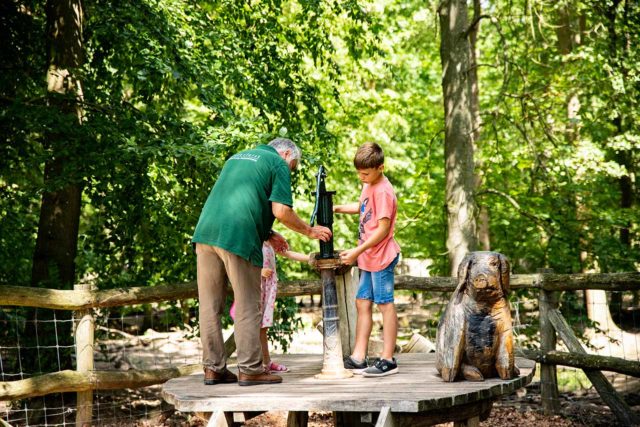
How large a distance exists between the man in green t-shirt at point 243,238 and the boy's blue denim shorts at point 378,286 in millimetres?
498

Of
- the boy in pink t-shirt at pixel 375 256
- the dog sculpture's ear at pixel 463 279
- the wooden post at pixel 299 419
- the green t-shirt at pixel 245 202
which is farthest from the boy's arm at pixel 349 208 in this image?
the wooden post at pixel 299 419

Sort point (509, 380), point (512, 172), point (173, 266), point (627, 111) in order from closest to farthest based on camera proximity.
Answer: point (509, 380) → point (173, 266) → point (627, 111) → point (512, 172)

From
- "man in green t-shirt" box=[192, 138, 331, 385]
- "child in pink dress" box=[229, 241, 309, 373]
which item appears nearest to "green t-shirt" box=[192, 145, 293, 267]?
"man in green t-shirt" box=[192, 138, 331, 385]

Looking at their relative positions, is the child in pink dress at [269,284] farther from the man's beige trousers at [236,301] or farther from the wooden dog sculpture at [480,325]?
the wooden dog sculpture at [480,325]

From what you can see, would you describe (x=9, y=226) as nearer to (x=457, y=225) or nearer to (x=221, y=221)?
(x=221, y=221)

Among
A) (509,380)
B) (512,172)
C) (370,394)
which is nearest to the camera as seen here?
(370,394)

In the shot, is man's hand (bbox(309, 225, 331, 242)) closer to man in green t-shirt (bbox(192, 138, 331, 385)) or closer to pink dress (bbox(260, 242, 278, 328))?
man in green t-shirt (bbox(192, 138, 331, 385))

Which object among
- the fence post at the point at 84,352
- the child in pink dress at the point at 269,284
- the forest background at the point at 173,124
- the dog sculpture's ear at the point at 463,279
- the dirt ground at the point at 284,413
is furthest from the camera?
the dirt ground at the point at 284,413

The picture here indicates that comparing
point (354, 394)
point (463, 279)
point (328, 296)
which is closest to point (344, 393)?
point (354, 394)

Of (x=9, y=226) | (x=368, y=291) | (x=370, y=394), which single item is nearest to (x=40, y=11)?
(x=9, y=226)

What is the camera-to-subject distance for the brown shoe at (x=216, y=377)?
5117mm

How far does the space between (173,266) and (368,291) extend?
132 inches

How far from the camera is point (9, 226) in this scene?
8.09m

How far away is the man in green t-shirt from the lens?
480 cm
